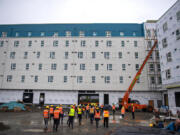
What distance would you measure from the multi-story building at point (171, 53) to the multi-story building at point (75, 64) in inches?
371

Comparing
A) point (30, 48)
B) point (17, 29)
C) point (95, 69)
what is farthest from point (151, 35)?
point (17, 29)

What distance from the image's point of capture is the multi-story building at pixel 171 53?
76.8 feet

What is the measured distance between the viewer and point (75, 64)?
36812 mm

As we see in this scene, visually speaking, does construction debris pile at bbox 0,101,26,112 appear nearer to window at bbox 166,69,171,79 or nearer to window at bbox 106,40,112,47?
window at bbox 106,40,112,47

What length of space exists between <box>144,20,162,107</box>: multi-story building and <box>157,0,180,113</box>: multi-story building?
8594 millimetres

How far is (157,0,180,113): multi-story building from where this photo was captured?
2341cm

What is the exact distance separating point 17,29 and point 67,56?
57.9 feet

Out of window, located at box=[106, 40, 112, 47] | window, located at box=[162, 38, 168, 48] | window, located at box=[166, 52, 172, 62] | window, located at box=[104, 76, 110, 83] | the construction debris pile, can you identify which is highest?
window, located at box=[106, 40, 112, 47]

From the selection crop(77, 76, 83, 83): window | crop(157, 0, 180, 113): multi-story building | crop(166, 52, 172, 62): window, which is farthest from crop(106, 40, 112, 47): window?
crop(166, 52, 172, 62): window

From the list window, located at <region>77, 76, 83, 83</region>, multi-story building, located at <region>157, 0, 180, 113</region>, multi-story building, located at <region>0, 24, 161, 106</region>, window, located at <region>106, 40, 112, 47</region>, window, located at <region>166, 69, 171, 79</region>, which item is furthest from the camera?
window, located at <region>106, 40, 112, 47</region>

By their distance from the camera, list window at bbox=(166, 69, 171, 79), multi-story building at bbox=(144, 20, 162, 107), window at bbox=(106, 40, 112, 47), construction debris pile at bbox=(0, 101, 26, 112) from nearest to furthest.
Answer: window at bbox=(166, 69, 171, 79)
construction debris pile at bbox=(0, 101, 26, 112)
multi-story building at bbox=(144, 20, 162, 107)
window at bbox=(106, 40, 112, 47)

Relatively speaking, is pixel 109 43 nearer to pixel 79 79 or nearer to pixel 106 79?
pixel 106 79

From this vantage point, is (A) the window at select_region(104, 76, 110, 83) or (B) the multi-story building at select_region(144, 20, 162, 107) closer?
(B) the multi-story building at select_region(144, 20, 162, 107)

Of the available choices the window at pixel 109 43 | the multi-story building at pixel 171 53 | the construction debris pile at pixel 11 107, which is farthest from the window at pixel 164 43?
the construction debris pile at pixel 11 107
